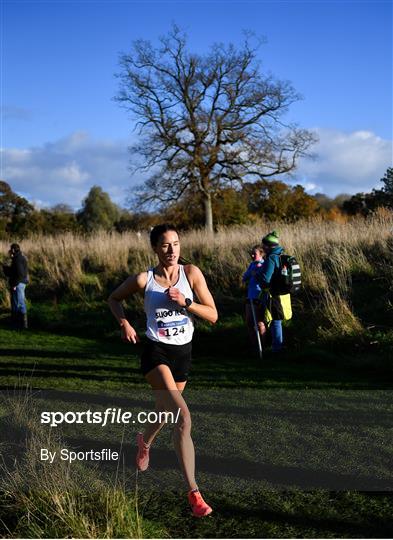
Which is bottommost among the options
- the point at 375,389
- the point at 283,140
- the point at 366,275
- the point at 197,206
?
the point at 375,389

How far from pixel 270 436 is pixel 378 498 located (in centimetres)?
154

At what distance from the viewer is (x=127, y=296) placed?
4645 millimetres

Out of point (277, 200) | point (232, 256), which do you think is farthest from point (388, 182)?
point (232, 256)

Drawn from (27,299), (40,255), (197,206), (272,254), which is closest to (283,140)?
(197,206)

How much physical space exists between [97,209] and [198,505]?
53913 mm

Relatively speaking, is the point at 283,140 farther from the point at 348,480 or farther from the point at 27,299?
the point at 348,480

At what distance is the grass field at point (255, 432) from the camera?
421cm

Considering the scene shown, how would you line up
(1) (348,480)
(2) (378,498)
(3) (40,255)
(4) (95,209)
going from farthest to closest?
1. (4) (95,209)
2. (3) (40,255)
3. (1) (348,480)
4. (2) (378,498)

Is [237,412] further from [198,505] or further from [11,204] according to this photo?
[11,204]

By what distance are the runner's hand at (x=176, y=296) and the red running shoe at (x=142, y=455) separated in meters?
1.13

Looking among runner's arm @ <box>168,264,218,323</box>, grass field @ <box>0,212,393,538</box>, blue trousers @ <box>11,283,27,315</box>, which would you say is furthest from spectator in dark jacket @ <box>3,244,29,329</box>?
runner's arm @ <box>168,264,218,323</box>

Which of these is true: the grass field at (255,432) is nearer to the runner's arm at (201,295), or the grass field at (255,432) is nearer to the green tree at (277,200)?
the runner's arm at (201,295)

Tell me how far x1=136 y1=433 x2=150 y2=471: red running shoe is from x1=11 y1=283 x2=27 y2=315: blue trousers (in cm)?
1057

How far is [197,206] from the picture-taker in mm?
39031
